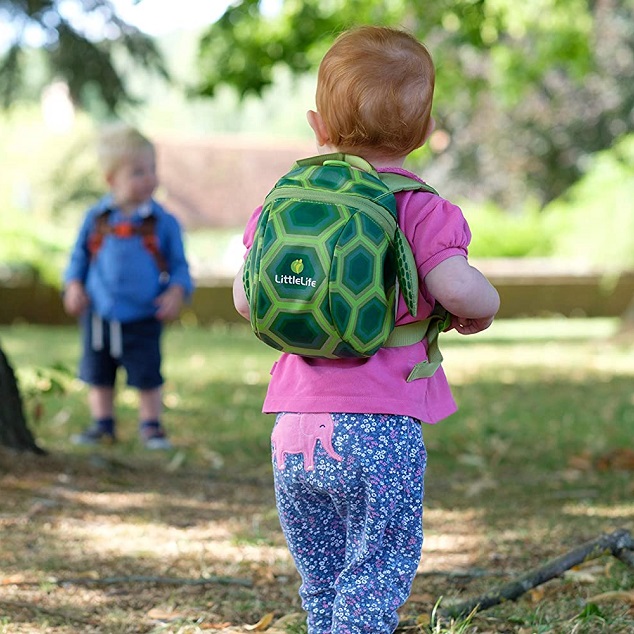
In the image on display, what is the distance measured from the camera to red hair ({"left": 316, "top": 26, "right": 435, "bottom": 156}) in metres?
2.35

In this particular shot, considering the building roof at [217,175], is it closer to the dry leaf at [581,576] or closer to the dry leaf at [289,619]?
the dry leaf at [581,576]

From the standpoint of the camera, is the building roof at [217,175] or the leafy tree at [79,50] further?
the building roof at [217,175]

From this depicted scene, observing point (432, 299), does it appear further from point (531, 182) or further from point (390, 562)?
point (531, 182)

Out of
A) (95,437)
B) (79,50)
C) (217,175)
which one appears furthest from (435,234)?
(217,175)

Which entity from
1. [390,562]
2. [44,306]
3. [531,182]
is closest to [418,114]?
[390,562]

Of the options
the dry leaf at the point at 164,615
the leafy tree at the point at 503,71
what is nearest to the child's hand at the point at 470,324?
the dry leaf at the point at 164,615

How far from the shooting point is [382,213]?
2.28 meters

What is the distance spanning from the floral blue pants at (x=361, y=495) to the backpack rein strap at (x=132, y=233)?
369 centimetres

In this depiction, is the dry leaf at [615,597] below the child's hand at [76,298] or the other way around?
below

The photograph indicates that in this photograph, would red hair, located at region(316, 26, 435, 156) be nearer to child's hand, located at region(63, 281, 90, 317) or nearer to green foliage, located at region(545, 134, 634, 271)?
child's hand, located at region(63, 281, 90, 317)

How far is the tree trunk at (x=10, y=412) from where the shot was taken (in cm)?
468

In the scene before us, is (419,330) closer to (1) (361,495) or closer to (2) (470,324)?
(2) (470,324)

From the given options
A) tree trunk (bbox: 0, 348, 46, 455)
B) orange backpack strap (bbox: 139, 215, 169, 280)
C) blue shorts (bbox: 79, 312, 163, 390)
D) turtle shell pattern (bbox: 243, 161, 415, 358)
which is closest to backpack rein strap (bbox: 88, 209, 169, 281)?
orange backpack strap (bbox: 139, 215, 169, 280)

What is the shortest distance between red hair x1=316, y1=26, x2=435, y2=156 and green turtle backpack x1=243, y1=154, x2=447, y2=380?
103 mm
